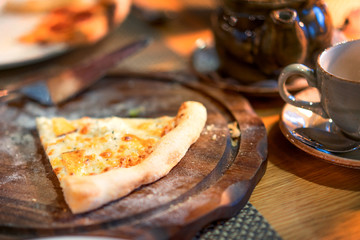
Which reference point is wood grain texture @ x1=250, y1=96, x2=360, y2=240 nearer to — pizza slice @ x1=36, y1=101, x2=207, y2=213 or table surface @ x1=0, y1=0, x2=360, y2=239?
table surface @ x1=0, y1=0, x2=360, y2=239

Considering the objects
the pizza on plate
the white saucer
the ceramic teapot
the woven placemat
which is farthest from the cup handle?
the pizza on plate

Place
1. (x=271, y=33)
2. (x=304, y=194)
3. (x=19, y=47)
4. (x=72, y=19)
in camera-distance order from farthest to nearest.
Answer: (x=72, y=19)
(x=19, y=47)
(x=271, y=33)
(x=304, y=194)

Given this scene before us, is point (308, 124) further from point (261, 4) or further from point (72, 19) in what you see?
point (72, 19)

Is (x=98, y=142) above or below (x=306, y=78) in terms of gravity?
below

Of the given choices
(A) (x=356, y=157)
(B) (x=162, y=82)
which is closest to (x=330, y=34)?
(A) (x=356, y=157)

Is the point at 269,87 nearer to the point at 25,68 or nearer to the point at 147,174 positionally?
the point at 147,174

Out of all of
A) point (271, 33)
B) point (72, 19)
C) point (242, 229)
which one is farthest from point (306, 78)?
point (72, 19)

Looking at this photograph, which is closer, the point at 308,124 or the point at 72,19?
the point at 308,124

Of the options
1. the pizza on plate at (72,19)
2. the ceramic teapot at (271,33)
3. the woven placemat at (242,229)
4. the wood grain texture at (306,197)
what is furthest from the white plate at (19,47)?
the woven placemat at (242,229)

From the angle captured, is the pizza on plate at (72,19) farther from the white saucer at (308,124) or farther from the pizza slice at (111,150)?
the white saucer at (308,124)
